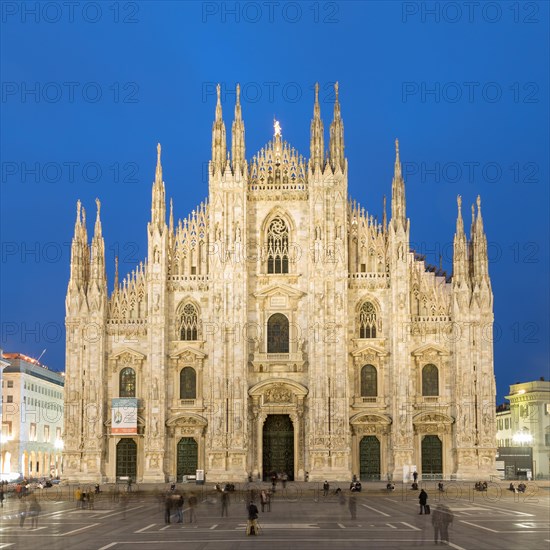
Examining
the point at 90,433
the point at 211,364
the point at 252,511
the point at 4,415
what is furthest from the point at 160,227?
the point at 4,415

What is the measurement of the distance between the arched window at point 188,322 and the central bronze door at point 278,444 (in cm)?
770

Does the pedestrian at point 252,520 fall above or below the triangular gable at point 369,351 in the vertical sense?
below

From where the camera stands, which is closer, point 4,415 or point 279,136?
point 279,136

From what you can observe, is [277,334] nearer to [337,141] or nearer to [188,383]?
[188,383]

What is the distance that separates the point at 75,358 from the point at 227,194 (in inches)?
593

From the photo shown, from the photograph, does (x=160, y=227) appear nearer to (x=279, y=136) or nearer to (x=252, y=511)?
(x=279, y=136)

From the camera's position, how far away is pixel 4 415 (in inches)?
4550

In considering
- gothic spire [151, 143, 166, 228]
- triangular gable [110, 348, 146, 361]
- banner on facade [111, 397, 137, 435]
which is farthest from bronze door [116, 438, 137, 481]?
gothic spire [151, 143, 166, 228]

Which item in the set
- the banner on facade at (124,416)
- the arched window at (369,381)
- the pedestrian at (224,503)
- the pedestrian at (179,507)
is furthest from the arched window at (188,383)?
the pedestrian at (179,507)

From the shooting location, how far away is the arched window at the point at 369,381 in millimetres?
69438

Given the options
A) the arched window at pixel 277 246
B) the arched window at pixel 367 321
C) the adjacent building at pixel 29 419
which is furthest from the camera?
the adjacent building at pixel 29 419

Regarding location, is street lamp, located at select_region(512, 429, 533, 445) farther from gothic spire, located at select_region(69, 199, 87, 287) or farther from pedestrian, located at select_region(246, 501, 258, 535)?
pedestrian, located at select_region(246, 501, 258, 535)

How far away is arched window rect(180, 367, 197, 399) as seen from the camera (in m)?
69.9

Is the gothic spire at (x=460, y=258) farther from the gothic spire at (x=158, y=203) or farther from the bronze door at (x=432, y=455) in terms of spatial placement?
the gothic spire at (x=158, y=203)
